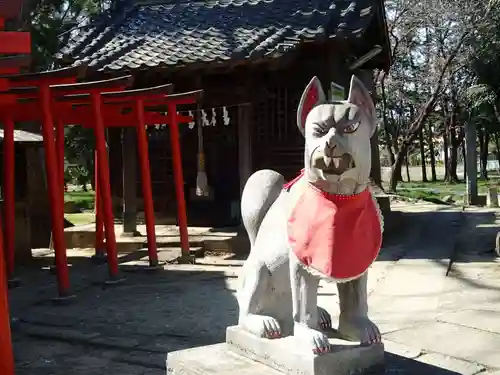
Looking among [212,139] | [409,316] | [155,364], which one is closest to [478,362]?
[409,316]

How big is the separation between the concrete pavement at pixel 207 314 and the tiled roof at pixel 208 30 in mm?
3486

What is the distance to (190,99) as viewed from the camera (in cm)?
939

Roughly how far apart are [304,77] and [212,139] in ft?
7.14

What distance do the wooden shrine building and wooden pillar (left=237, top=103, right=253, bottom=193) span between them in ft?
0.06

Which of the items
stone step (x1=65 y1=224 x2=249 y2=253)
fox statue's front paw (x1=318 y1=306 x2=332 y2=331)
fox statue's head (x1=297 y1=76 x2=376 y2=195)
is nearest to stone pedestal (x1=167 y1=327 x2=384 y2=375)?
fox statue's front paw (x1=318 y1=306 x2=332 y2=331)

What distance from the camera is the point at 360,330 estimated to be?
10.2ft

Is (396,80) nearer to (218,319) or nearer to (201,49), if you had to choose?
(201,49)

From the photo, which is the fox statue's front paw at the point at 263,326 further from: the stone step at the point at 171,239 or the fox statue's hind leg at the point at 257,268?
the stone step at the point at 171,239

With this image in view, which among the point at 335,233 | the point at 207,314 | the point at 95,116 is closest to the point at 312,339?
the point at 335,233

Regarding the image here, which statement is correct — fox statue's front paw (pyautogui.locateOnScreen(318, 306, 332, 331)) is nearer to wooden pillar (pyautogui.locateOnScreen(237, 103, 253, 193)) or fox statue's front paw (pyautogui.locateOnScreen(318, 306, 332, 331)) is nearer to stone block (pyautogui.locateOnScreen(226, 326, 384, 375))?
stone block (pyautogui.locateOnScreen(226, 326, 384, 375))

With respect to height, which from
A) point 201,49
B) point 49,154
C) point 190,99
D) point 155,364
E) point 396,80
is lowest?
point 155,364

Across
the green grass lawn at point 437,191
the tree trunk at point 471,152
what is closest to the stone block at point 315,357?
the tree trunk at point 471,152

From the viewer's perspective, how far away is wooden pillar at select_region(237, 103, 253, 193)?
10.5 m

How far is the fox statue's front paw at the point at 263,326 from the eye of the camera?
3295mm
